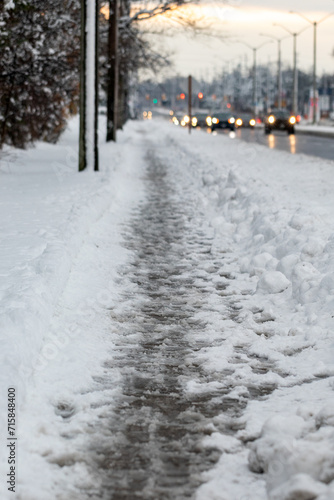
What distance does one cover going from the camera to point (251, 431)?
407 cm

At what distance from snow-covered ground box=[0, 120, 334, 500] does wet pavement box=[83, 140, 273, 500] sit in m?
0.06

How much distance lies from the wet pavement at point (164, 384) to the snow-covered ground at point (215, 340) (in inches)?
2.2

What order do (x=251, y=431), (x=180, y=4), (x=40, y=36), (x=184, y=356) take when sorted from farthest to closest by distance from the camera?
(x=180, y=4)
(x=40, y=36)
(x=184, y=356)
(x=251, y=431)

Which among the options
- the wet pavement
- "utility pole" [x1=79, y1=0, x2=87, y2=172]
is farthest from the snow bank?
"utility pole" [x1=79, y1=0, x2=87, y2=172]

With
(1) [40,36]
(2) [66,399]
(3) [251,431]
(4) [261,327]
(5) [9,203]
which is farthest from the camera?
(1) [40,36]

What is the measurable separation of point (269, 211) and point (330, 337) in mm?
5218

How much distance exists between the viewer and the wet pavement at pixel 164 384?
3.61 m

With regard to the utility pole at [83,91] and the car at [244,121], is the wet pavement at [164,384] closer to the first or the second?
the utility pole at [83,91]

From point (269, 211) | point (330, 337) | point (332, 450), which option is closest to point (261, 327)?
point (330, 337)

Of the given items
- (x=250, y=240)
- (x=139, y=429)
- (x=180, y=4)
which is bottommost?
(x=139, y=429)

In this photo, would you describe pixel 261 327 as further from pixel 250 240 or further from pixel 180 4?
pixel 180 4

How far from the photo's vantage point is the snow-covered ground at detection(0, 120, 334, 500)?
356cm

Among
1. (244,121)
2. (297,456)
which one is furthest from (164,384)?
(244,121)

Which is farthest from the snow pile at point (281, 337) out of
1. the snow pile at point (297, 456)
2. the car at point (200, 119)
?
the car at point (200, 119)
